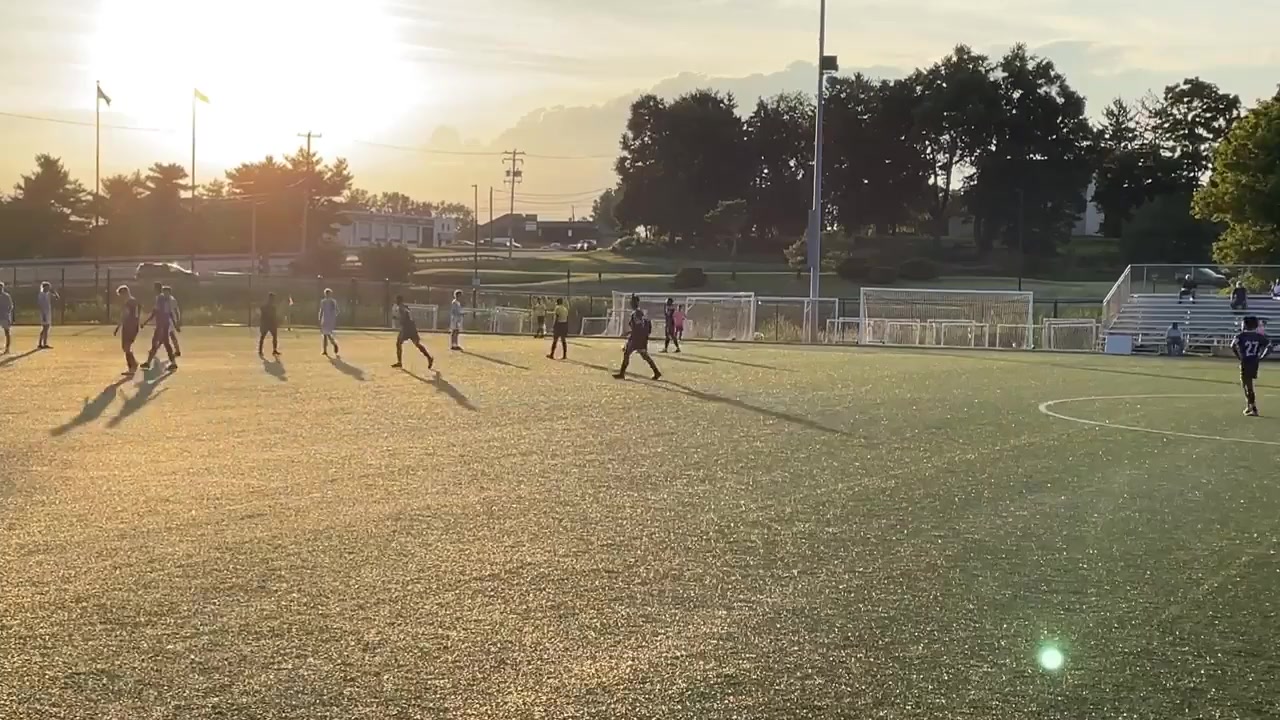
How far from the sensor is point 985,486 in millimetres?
11531

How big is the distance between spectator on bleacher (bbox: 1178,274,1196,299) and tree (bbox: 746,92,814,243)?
203 feet

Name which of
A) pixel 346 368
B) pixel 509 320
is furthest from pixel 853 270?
pixel 346 368

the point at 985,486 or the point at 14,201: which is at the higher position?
the point at 14,201

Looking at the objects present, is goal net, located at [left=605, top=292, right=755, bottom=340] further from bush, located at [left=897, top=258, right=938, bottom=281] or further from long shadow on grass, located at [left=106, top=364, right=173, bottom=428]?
bush, located at [left=897, top=258, right=938, bottom=281]

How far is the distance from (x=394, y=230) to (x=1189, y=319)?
128 m

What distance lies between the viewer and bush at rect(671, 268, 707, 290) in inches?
2822

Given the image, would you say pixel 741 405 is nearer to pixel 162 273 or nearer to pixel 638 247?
pixel 162 273

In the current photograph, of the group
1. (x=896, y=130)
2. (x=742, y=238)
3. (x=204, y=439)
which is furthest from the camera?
(x=742, y=238)

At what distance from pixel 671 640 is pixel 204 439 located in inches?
363

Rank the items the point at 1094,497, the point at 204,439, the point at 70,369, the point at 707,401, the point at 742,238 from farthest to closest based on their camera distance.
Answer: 1. the point at 742,238
2. the point at 70,369
3. the point at 707,401
4. the point at 204,439
5. the point at 1094,497

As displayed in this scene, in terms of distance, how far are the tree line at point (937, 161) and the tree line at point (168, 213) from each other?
27085 mm

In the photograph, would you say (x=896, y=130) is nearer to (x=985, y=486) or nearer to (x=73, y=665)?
(x=985, y=486)

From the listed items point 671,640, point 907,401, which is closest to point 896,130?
point 907,401

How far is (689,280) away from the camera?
237 ft
